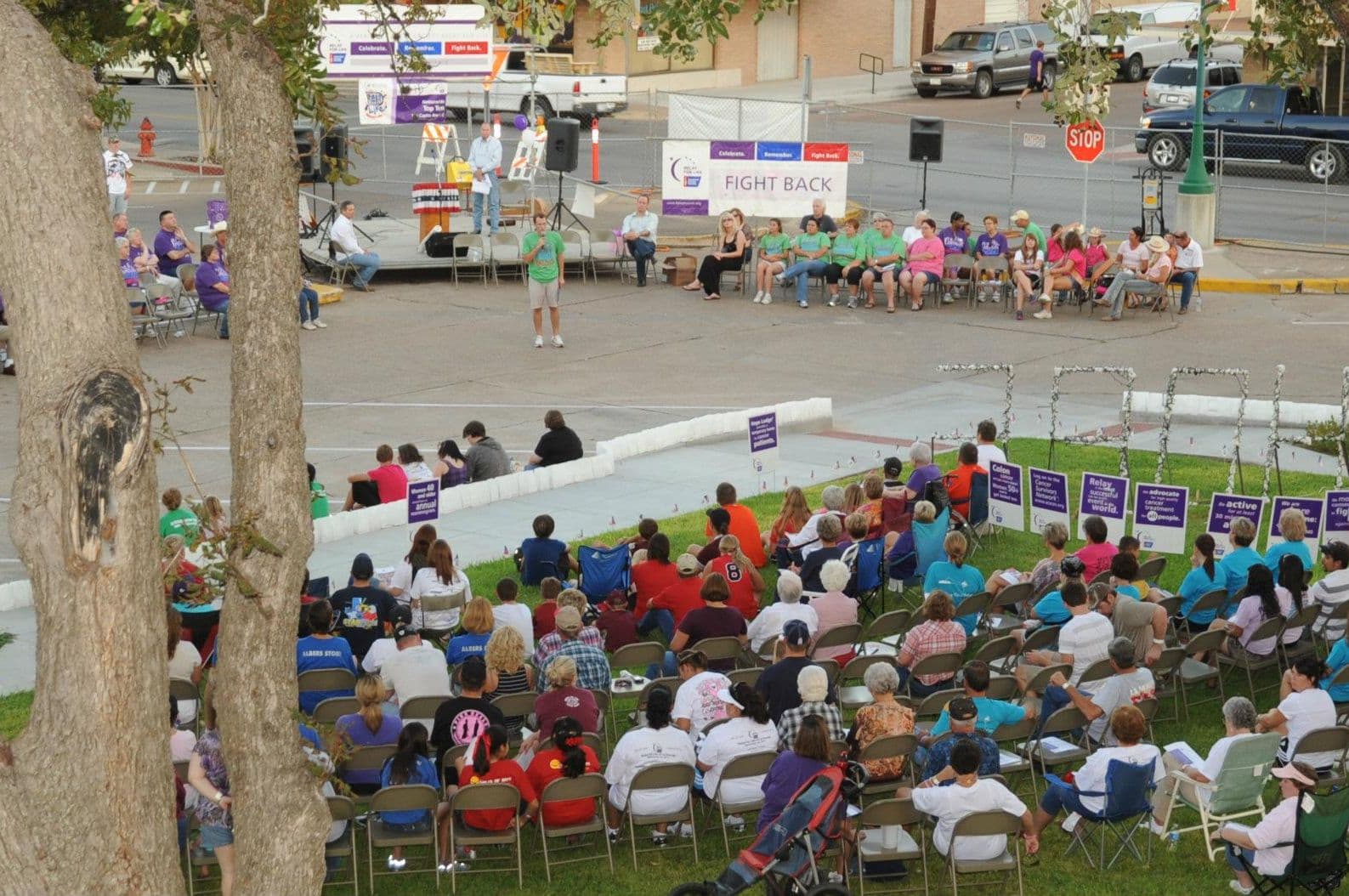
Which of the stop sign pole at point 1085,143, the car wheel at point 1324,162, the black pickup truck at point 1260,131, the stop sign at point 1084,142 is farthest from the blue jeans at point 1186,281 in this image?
the car wheel at point 1324,162

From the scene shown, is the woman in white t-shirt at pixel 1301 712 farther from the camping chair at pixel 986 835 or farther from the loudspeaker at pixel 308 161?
the loudspeaker at pixel 308 161

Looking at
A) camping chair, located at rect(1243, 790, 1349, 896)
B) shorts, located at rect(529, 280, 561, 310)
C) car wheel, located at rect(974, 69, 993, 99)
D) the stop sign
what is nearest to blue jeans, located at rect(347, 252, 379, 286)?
shorts, located at rect(529, 280, 561, 310)

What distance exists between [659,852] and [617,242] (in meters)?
19.3

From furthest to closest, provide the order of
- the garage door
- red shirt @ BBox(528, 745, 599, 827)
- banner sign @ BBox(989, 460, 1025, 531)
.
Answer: the garage door → banner sign @ BBox(989, 460, 1025, 531) → red shirt @ BBox(528, 745, 599, 827)

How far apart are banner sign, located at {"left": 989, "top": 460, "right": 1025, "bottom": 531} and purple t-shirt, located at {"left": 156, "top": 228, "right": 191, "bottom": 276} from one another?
558 inches

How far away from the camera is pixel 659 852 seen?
10.6 meters

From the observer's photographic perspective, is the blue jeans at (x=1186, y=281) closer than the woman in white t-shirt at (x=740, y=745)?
No

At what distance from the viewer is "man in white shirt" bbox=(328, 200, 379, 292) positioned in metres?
27.7

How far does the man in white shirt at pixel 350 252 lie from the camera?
27734 mm

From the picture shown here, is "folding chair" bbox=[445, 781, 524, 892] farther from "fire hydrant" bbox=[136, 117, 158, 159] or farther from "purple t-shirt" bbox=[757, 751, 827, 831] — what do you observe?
"fire hydrant" bbox=[136, 117, 158, 159]

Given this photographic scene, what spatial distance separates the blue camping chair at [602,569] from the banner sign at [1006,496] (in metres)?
3.35

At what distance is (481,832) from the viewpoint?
1017cm

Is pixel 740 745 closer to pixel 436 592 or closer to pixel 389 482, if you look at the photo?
pixel 436 592

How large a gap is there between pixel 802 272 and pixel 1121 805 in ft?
57.8
